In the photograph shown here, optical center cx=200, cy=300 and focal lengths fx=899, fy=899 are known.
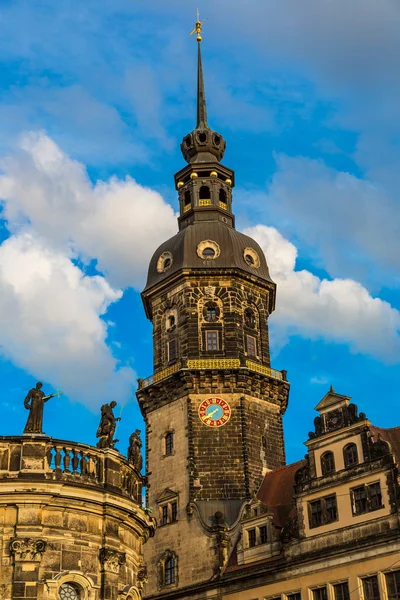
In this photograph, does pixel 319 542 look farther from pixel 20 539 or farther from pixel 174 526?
pixel 20 539

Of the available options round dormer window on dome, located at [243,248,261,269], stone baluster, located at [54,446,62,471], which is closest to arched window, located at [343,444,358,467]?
round dormer window on dome, located at [243,248,261,269]

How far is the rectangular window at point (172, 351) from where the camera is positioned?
5496 centimetres

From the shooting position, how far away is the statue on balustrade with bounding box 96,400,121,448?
29344mm

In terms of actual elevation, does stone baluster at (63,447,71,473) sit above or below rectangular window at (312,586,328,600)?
above

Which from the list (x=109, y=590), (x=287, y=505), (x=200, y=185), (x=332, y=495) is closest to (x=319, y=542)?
(x=332, y=495)

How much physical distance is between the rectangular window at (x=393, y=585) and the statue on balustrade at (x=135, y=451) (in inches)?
542

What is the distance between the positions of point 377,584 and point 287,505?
31.4 ft

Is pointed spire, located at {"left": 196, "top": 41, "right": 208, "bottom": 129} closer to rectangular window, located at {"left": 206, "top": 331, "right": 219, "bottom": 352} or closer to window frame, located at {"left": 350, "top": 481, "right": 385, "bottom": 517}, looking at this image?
rectangular window, located at {"left": 206, "top": 331, "right": 219, "bottom": 352}

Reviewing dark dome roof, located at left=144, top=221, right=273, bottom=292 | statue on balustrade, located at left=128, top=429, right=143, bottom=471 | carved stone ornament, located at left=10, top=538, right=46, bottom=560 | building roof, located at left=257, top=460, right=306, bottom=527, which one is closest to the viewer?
carved stone ornament, located at left=10, top=538, right=46, bottom=560

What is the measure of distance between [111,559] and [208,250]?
31.7 m

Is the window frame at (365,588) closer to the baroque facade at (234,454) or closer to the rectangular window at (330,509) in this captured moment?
the baroque facade at (234,454)

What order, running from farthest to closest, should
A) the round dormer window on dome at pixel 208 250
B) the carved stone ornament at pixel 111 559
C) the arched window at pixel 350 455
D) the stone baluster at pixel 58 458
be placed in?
the round dormer window on dome at pixel 208 250, the arched window at pixel 350 455, the stone baluster at pixel 58 458, the carved stone ornament at pixel 111 559

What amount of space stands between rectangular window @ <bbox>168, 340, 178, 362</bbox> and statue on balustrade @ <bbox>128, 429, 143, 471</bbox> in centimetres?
2281

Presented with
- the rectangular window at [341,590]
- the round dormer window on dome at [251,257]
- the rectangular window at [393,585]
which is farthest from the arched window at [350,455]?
the round dormer window on dome at [251,257]
